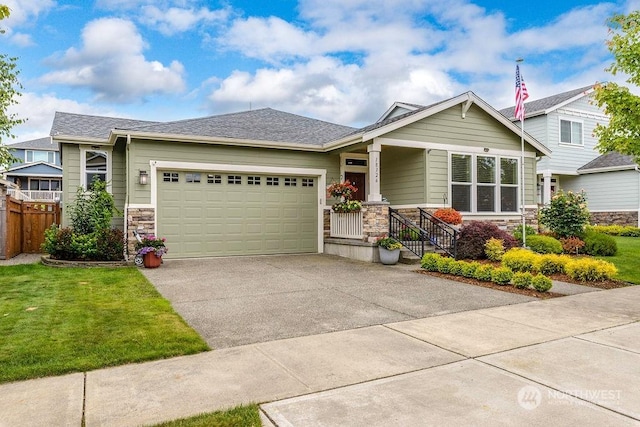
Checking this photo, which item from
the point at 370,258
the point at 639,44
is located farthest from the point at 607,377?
the point at 639,44

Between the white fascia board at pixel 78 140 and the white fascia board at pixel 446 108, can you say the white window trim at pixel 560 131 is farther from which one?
the white fascia board at pixel 78 140

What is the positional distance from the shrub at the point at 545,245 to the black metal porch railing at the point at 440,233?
7.30 ft

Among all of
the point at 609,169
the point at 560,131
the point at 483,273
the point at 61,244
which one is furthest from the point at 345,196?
the point at 609,169

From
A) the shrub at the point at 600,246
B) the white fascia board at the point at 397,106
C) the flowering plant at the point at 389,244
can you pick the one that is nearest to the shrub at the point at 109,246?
the flowering plant at the point at 389,244

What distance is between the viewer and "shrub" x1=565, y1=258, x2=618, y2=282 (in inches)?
318

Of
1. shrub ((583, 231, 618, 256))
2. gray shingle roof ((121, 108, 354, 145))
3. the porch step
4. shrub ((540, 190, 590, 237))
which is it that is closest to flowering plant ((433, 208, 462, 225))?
the porch step

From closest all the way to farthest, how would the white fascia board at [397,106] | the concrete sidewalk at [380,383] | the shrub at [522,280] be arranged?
the concrete sidewalk at [380,383] < the shrub at [522,280] < the white fascia board at [397,106]

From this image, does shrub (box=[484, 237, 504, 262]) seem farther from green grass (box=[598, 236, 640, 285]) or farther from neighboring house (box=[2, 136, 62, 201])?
neighboring house (box=[2, 136, 62, 201])

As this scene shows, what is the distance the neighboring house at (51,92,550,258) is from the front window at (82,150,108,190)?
3 cm

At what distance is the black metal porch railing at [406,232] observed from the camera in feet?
36.4

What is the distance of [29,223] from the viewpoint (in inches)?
503

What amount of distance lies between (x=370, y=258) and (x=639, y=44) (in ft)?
24.6

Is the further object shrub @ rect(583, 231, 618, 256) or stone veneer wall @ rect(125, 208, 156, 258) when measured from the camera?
shrub @ rect(583, 231, 618, 256)

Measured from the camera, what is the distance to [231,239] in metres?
11.9
